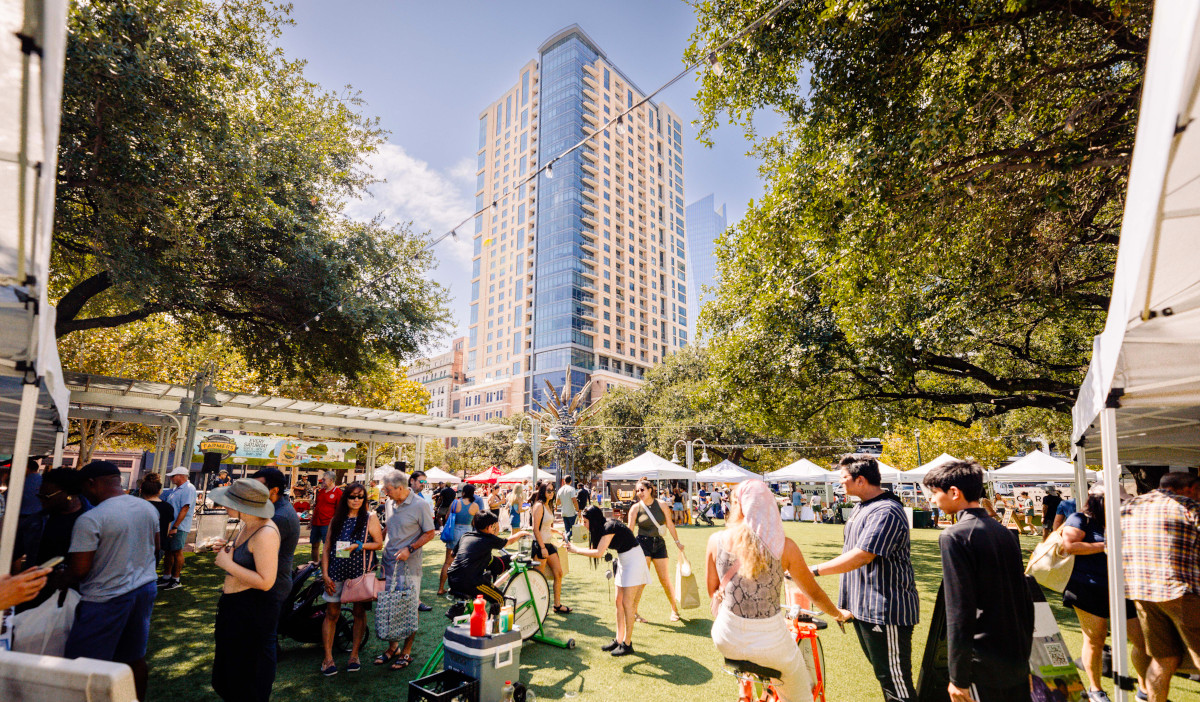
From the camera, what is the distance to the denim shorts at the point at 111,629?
148 inches

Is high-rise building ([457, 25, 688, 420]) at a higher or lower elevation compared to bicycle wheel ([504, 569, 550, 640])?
higher

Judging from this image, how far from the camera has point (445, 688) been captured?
14.0 feet

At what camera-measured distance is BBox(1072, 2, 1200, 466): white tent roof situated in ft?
6.27

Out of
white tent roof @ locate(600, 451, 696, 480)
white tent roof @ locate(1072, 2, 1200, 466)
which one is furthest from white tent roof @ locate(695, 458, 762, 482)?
white tent roof @ locate(1072, 2, 1200, 466)

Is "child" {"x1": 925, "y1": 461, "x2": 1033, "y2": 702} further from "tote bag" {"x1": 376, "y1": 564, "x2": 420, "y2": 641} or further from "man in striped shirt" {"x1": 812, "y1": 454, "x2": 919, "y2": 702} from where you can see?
"tote bag" {"x1": 376, "y1": 564, "x2": 420, "y2": 641}

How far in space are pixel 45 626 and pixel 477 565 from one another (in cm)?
299

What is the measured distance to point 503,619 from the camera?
4484 mm

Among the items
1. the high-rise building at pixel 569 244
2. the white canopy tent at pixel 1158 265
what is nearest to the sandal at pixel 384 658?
the white canopy tent at pixel 1158 265

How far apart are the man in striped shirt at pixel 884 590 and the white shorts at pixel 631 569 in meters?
2.78

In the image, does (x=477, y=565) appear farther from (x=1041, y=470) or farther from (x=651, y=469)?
(x=1041, y=470)

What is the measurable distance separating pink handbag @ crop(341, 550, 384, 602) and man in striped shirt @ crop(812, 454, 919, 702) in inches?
161

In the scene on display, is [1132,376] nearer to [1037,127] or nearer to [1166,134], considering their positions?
[1166,134]

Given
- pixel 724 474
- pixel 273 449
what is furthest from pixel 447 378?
pixel 273 449

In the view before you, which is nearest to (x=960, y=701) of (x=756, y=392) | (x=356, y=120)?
(x=756, y=392)
